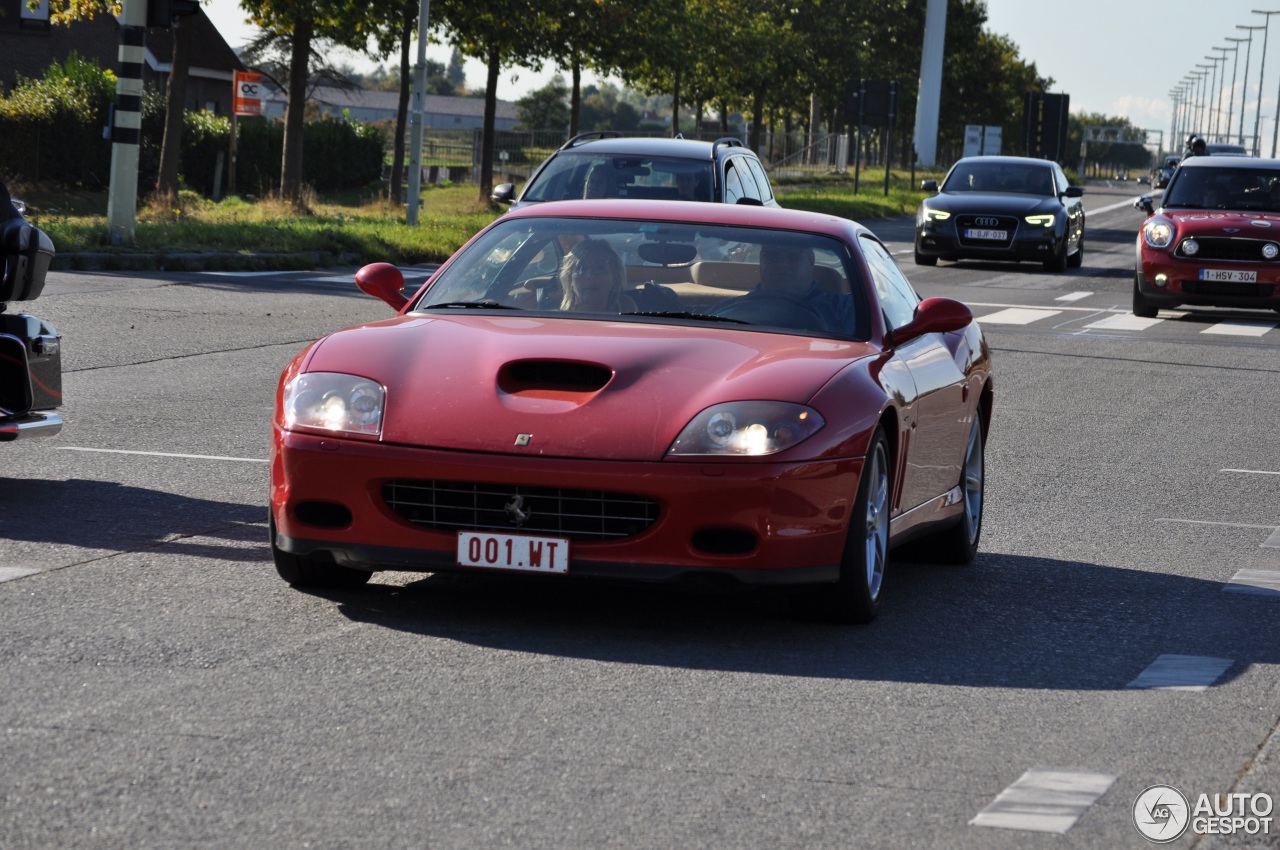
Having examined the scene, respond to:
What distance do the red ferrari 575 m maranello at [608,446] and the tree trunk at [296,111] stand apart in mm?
28906

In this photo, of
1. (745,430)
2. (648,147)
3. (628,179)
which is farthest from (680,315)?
(648,147)

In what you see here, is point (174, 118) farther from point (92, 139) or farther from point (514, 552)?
point (514, 552)

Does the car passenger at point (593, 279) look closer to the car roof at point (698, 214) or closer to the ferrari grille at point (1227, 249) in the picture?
the car roof at point (698, 214)

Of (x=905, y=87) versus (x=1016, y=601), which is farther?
(x=905, y=87)

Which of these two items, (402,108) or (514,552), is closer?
(514,552)

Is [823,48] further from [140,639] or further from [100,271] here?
[140,639]

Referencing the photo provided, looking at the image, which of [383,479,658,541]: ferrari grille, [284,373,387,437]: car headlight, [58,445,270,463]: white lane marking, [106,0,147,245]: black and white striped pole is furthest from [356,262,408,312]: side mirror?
[106,0,147,245]: black and white striped pole

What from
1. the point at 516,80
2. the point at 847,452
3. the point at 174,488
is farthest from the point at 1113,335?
the point at 516,80

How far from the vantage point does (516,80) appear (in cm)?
4709

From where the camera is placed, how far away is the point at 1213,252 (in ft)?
72.5

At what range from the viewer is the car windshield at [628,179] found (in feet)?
Result: 58.4

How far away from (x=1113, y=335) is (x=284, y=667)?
1613cm

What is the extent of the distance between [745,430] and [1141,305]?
18.0 meters

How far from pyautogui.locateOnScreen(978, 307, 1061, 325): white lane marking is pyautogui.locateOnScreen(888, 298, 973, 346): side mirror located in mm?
14265
